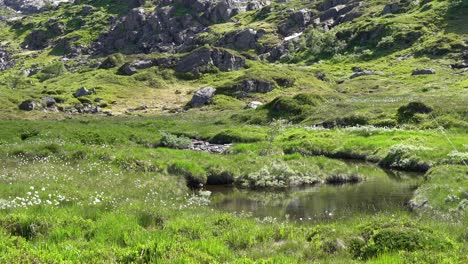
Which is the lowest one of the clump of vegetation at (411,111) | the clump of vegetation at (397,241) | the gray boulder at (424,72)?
the gray boulder at (424,72)

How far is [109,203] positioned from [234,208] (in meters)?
9.06

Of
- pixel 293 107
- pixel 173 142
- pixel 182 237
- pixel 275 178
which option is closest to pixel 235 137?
pixel 173 142

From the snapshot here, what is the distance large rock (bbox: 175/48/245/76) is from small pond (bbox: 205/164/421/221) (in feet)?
369

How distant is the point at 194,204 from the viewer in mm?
19594

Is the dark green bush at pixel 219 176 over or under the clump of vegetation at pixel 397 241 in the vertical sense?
under

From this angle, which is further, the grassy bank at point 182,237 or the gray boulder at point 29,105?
the gray boulder at point 29,105

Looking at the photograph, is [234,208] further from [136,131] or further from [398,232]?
[136,131]

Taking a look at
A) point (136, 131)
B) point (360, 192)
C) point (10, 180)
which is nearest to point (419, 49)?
point (136, 131)

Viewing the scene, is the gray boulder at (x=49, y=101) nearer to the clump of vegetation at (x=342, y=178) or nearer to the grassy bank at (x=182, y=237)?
the clump of vegetation at (x=342, y=178)

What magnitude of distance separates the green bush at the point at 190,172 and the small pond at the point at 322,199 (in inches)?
37.3

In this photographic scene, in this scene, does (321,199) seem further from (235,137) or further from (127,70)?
(127,70)

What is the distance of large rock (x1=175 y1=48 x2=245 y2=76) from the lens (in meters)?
141

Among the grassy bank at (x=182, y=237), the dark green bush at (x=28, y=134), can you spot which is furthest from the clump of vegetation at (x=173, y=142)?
the grassy bank at (x=182, y=237)

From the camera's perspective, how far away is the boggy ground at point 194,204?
984cm
